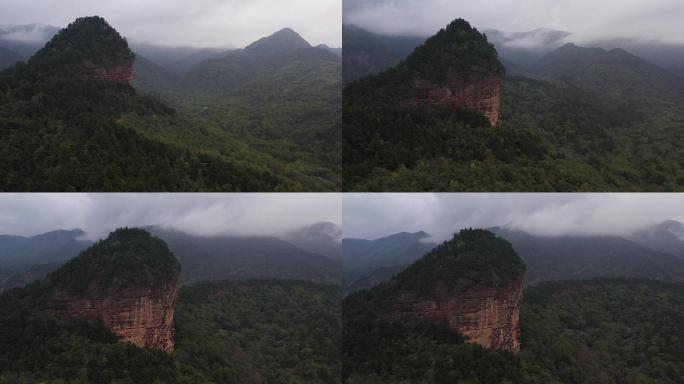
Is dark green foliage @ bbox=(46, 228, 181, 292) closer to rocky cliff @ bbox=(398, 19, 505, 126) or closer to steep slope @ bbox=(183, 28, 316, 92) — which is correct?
steep slope @ bbox=(183, 28, 316, 92)

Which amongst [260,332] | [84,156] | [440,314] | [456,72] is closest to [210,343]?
[260,332]

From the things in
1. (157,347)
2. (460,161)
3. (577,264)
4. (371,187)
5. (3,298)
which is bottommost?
(157,347)

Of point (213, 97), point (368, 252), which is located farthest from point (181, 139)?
point (368, 252)

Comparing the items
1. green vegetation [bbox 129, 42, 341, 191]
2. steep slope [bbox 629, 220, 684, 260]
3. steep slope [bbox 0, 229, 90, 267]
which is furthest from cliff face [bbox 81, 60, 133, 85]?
steep slope [bbox 629, 220, 684, 260]

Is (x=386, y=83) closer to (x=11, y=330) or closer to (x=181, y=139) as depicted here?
(x=181, y=139)

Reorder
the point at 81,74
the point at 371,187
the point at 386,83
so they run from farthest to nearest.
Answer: the point at 81,74
the point at 386,83
the point at 371,187

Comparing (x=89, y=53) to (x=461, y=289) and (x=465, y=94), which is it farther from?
(x=461, y=289)

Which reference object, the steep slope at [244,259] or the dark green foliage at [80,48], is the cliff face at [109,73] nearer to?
the dark green foliage at [80,48]
